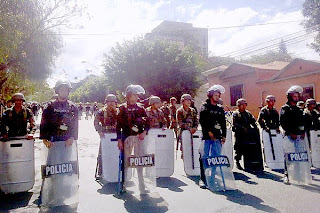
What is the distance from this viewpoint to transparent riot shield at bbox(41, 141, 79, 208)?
4.90 meters

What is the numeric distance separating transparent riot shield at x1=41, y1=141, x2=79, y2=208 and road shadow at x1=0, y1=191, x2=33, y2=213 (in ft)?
1.75

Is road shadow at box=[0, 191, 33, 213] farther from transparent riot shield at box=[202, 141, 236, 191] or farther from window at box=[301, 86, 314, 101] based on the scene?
window at box=[301, 86, 314, 101]

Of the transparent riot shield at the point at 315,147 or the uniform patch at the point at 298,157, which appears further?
the transparent riot shield at the point at 315,147

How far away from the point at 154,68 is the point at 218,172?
28.8 meters

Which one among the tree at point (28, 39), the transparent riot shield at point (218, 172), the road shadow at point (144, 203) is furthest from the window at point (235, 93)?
the road shadow at point (144, 203)

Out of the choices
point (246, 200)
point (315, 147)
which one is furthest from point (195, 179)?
point (315, 147)

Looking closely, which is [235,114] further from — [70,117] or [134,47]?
[134,47]

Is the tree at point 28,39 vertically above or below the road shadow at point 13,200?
above

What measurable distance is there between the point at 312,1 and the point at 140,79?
1839 centimetres

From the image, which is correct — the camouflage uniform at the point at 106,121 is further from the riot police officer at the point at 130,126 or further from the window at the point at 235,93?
the window at the point at 235,93

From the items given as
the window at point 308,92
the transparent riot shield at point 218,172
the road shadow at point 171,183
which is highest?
the window at point 308,92

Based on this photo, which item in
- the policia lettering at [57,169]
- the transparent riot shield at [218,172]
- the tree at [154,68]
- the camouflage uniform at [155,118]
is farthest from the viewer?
the tree at [154,68]

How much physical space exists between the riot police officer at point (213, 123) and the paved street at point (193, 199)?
741mm

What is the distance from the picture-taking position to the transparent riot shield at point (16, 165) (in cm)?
548
